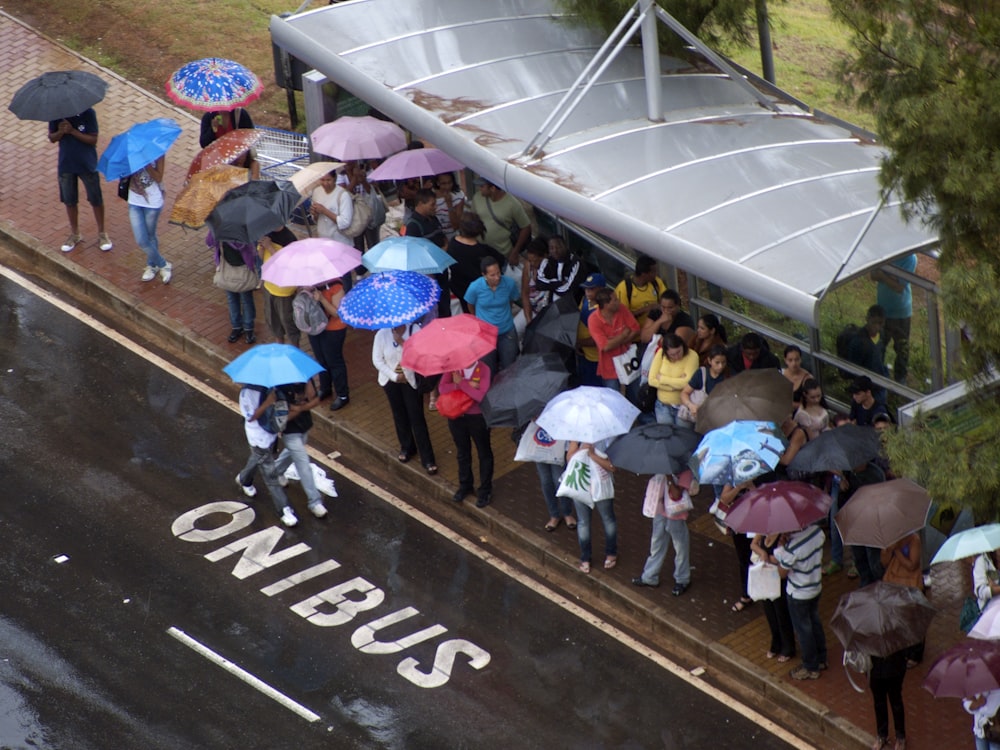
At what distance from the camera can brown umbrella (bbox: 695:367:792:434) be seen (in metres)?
11.5

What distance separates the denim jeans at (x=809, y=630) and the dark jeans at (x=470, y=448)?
10.2ft

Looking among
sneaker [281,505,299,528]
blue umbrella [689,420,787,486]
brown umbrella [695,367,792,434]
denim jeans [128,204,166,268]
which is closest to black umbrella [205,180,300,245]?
denim jeans [128,204,166,268]

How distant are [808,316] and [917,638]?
7.68ft

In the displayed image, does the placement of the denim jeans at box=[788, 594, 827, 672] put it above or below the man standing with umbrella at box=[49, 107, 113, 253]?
below

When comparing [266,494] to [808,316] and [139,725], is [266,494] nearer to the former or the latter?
[139,725]

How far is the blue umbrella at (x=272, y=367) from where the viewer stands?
40.3 feet

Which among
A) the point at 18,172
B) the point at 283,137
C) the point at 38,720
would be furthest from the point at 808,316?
the point at 18,172

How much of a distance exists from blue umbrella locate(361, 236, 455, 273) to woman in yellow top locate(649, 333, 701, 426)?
2453mm

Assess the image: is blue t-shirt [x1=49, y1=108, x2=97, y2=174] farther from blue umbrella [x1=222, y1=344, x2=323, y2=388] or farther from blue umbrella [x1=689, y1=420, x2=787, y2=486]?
blue umbrella [x1=689, y1=420, x2=787, y2=486]

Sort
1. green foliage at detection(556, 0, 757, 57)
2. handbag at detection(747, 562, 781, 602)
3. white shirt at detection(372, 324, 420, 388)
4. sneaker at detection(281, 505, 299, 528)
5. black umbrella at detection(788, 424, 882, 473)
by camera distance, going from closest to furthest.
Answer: black umbrella at detection(788, 424, 882, 473) → handbag at detection(747, 562, 781, 602) → white shirt at detection(372, 324, 420, 388) → sneaker at detection(281, 505, 299, 528) → green foliage at detection(556, 0, 757, 57)

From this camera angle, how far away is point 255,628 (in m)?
12.0

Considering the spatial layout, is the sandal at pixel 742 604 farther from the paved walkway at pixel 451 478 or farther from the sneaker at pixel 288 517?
the sneaker at pixel 288 517

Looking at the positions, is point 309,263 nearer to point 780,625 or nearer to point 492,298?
point 492,298

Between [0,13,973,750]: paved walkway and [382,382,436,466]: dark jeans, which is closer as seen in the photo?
[0,13,973,750]: paved walkway
